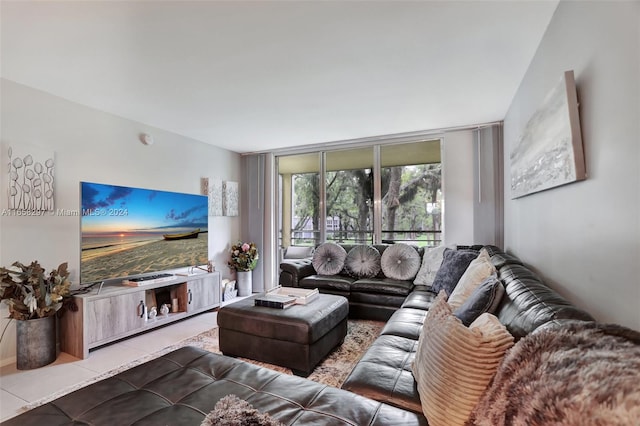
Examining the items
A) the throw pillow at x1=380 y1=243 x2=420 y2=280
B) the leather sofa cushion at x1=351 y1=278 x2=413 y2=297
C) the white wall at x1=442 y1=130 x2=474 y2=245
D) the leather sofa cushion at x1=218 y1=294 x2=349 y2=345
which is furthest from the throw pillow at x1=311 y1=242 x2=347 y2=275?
the white wall at x1=442 y1=130 x2=474 y2=245

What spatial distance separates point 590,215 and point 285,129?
3.22m

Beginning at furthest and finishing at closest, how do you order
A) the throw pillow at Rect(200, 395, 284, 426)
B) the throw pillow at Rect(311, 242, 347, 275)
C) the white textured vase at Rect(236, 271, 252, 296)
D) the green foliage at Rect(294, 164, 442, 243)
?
the white textured vase at Rect(236, 271, 252, 296), the green foliage at Rect(294, 164, 442, 243), the throw pillow at Rect(311, 242, 347, 275), the throw pillow at Rect(200, 395, 284, 426)

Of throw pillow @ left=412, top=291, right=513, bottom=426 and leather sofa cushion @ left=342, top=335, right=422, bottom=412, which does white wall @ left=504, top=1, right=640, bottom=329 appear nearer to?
throw pillow @ left=412, top=291, right=513, bottom=426

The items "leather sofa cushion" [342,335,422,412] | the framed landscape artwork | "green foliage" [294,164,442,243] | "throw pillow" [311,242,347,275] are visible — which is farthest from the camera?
"green foliage" [294,164,442,243]

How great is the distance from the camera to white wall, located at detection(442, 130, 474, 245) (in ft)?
12.5

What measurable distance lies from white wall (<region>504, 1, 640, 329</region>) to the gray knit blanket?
507mm

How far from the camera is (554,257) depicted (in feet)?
5.45

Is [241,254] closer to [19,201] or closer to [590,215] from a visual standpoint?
[19,201]

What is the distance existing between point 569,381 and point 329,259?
3409 mm

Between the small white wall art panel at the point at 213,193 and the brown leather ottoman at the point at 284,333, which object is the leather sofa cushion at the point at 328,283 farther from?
the small white wall art panel at the point at 213,193

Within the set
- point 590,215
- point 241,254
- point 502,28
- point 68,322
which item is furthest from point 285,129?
point 590,215

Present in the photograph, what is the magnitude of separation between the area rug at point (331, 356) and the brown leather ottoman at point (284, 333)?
0.08 meters

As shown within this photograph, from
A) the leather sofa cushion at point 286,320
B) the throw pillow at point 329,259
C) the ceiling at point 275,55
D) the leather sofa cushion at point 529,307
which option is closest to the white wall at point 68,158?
the ceiling at point 275,55

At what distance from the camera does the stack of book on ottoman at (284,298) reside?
2.42 m
